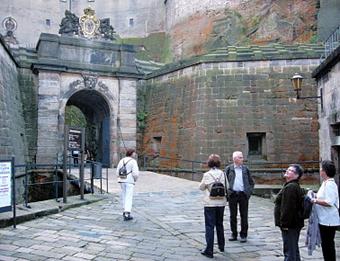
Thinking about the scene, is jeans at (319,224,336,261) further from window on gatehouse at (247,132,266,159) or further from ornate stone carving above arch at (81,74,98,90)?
ornate stone carving above arch at (81,74,98,90)

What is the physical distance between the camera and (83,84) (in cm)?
1839

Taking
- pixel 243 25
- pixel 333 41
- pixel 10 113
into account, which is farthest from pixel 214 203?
pixel 243 25

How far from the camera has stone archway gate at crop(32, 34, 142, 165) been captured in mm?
17406

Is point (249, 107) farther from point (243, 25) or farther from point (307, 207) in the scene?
point (243, 25)

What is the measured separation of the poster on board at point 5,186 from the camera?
633 cm

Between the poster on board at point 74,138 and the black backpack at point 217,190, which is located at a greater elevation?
the poster on board at point 74,138

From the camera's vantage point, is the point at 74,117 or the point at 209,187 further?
the point at 74,117

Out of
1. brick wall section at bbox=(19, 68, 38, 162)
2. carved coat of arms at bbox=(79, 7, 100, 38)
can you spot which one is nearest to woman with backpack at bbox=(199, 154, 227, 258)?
brick wall section at bbox=(19, 68, 38, 162)

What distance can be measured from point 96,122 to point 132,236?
50.4 ft

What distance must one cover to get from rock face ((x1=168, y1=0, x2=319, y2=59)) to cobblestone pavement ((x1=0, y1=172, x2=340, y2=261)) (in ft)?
64.4

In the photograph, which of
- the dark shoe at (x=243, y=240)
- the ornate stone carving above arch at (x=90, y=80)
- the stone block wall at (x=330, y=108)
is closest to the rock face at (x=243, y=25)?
the ornate stone carving above arch at (x=90, y=80)

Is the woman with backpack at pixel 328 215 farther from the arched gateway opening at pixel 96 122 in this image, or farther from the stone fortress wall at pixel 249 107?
the arched gateway opening at pixel 96 122

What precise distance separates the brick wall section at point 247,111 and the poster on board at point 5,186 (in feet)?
36.0

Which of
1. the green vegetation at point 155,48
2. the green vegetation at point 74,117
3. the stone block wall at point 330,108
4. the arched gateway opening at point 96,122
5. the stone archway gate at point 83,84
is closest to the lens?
the stone block wall at point 330,108
